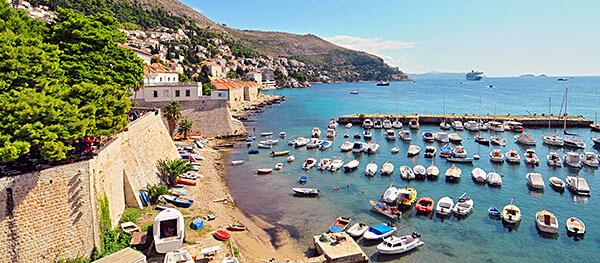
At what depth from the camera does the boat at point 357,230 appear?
75.1ft

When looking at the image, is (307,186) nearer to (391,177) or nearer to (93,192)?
(391,177)

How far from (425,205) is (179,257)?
1906cm

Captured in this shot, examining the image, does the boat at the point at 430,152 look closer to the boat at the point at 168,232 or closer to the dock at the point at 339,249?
the dock at the point at 339,249

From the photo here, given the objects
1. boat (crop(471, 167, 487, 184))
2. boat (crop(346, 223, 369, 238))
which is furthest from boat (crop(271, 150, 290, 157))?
boat (crop(471, 167, 487, 184))

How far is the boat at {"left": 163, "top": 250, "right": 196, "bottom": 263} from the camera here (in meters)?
17.3

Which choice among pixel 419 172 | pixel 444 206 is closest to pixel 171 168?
pixel 444 206

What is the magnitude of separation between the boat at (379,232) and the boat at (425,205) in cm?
425

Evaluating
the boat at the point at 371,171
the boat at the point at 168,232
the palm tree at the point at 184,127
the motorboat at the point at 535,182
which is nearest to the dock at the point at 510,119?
the palm tree at the point at 184,127

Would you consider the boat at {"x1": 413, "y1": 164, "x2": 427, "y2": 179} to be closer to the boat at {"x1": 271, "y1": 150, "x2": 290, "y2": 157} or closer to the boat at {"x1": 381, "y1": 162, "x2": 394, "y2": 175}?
the boat at {"x1": 381, "y1": 162, "x2": 394, "y2": 175}

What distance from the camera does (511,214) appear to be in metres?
25.8

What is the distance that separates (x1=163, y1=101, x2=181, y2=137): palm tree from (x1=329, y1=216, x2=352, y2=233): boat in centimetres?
3081

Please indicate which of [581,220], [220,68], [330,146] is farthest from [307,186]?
[220,68]

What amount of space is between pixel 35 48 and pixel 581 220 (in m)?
37.9

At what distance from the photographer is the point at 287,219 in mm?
25922
